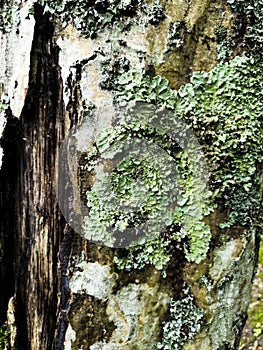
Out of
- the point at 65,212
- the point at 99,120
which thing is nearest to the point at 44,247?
the point at 65,212

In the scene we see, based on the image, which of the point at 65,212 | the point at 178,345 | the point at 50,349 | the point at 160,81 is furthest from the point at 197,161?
the point at 50,349

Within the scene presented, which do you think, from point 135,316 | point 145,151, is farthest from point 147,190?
point 135,316

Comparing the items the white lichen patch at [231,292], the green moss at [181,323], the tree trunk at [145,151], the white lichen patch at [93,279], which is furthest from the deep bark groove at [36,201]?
the white lichen patch at [231,292]

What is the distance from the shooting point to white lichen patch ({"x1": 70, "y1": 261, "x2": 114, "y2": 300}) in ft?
3.82

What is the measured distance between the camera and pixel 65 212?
123 cm

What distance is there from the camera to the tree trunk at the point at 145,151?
3.73 feet

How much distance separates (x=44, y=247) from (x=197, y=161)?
0.50 m

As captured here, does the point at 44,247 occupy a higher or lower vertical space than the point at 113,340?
higher

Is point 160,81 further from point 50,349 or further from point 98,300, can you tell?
point 50,349

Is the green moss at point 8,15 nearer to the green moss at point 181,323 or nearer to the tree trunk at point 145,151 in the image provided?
the tree trunk at point 145,151

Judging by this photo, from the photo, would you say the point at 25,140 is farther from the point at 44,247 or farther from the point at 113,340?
the point at 113,340

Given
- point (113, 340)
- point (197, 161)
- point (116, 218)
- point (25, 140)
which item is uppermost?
point (25, 140)

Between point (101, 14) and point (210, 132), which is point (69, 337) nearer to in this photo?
point (210, 132)

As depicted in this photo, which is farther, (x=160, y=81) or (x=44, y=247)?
(x=44, y=247)
